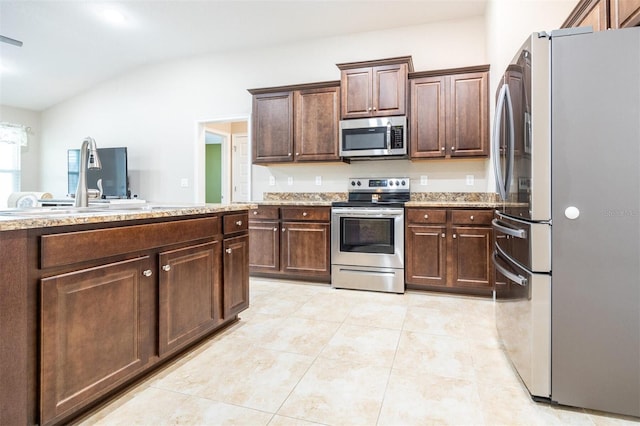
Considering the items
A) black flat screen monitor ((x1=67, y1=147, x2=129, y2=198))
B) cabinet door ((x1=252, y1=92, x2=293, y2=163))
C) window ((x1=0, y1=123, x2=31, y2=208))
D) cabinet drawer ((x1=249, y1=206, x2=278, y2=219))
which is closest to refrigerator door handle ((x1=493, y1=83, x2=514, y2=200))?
cabinet drawer ((x1=249, y1=206, x2=278, y2=219))

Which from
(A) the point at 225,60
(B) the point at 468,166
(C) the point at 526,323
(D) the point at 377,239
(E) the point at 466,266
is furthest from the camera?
(A) the point at 225,60

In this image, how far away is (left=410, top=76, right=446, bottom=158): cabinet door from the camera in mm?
3566

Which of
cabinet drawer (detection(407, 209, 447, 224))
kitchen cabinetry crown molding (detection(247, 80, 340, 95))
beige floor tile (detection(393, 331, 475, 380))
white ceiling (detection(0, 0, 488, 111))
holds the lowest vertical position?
beige floor tile (detection(393, 331, 475, 380))

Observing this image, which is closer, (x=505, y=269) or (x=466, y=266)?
(x=505, y=269)

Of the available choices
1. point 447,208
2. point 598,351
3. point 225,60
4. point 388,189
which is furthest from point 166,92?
point 598,351

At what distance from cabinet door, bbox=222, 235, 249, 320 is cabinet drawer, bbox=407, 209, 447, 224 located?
1.70m

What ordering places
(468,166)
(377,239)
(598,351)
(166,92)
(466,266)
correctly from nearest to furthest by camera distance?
(598,351) < (466,266) < (377,239) < (468,166) < (166,92)

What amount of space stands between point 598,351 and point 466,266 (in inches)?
69.8

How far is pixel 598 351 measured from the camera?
150cm

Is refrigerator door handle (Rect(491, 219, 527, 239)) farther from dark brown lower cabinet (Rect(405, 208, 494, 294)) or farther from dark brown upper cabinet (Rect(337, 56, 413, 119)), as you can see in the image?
dark brown upper cabinet (Rect(337, 56, 413, 119))

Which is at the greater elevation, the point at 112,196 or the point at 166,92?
the point at 166,92

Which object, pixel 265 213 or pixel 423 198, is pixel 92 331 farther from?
pixel 423 198

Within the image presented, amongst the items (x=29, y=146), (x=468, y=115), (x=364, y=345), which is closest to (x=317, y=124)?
(x=468, y=115)

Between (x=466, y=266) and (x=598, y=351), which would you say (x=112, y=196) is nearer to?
(x=466, y=266)
